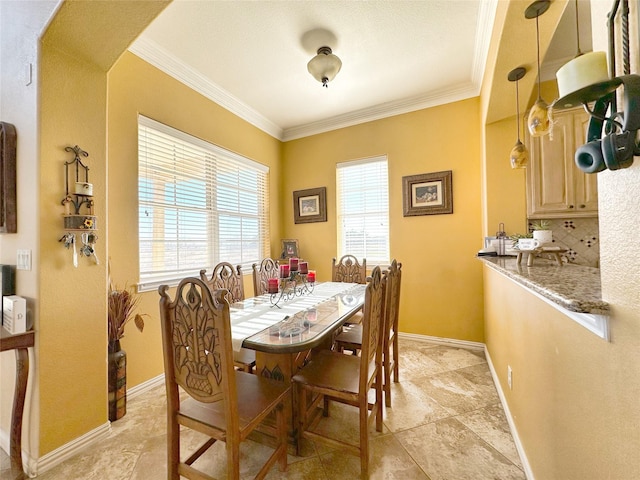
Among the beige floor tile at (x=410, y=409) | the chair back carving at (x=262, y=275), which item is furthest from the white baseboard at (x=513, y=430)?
the chair back carving at (x=262, y=275)

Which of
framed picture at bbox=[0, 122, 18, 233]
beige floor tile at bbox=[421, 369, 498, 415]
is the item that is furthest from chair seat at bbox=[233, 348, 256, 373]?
framed picture at bbox=[0, 122, 18, 233]

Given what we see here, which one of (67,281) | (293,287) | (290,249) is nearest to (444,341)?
(293,287)

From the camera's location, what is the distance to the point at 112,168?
2172 mm

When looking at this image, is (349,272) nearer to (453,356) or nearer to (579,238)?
(453,356)

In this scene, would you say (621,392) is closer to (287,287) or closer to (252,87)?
(287,287)

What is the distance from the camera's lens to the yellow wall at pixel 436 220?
3125 mm

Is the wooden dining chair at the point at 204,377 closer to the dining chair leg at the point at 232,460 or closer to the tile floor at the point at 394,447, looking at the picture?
the dining chair leg at the point at 232,460

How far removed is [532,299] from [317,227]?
9.70ft

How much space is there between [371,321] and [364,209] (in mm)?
2499

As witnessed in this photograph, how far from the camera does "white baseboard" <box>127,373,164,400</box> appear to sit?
7.36 ft

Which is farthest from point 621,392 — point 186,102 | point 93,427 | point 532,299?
point 186,102

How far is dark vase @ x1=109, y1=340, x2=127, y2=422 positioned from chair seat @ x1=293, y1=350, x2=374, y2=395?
1358 millimetres

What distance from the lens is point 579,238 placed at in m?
2.59

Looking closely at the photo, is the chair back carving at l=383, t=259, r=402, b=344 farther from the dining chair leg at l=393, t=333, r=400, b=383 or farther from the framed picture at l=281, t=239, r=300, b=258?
the framed picture at l=281, t=239, r=300, b=258
